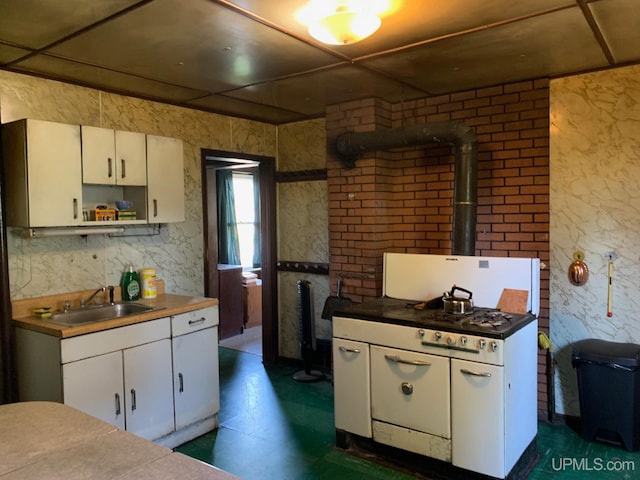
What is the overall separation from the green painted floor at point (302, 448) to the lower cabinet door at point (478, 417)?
0.41m

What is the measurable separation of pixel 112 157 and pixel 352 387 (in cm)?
215

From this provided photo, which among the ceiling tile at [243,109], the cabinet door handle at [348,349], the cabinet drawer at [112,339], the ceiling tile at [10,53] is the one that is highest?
the ceiling tile at [243,109]

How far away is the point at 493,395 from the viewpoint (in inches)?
101

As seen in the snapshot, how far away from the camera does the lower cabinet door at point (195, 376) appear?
323cm

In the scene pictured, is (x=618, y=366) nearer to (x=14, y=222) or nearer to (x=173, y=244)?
(x=173, y=244)

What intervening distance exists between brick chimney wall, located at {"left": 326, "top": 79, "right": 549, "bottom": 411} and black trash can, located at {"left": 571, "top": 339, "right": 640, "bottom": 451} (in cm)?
38

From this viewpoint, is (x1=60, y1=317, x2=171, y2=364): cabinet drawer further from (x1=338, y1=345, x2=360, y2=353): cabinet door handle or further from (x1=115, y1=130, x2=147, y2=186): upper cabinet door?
(x1=338, y1=345, x2=360, y2=353): cabinet door handle

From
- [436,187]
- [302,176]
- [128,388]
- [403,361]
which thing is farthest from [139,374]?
[436,187]

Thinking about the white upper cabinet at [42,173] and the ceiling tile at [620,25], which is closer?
the ceiling tile at [620,25]

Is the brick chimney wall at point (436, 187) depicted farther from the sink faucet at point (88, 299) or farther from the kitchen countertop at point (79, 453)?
the kitchen countertop at point (79, 453)

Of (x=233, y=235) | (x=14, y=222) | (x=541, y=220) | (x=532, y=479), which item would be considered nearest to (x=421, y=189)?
(x=541, y=220)

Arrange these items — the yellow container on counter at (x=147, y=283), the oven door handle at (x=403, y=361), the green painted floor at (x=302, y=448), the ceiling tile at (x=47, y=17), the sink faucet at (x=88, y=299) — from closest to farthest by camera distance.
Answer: the ceiling tile at (x=47, y=17)
the oven door handle at (x=403, y=361)
the green painted floor at (x=302, y=448)
the sink faucet at (x=88, y=299)
the yellow container on counter at (x=147, y=283)

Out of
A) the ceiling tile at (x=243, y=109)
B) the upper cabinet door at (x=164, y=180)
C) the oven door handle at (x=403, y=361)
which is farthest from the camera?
the ceiling tile at (x=243, y=109)

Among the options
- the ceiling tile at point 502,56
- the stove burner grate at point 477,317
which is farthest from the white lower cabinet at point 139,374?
the ceiling tile at point 502,56
